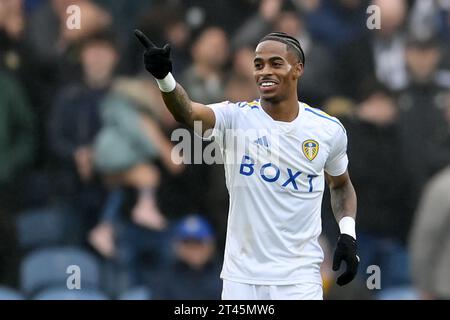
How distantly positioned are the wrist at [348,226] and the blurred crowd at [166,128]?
97.2 inches

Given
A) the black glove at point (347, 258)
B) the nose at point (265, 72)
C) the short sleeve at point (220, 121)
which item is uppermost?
the nose at point (265, 72)

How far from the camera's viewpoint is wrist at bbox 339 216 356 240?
660cm

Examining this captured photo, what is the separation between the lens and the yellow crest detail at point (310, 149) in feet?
20.9

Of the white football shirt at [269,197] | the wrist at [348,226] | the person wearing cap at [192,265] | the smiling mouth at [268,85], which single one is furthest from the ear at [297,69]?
the person wearing cap at [192,265]

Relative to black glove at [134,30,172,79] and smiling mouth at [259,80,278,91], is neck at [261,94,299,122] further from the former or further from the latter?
black glove at [134,30,172,79]

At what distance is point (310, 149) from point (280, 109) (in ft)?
1.01

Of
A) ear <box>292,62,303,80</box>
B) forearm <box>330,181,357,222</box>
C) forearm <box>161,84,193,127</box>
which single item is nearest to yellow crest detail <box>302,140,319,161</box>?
ear <box>292,62,303,80</box>

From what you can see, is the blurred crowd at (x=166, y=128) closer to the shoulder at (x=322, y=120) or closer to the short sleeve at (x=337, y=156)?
the short sleeve at (x=337, y=156)

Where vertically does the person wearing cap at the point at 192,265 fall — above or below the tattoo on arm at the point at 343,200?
above

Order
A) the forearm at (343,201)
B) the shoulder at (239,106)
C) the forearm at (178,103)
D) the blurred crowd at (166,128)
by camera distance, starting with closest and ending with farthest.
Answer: the forearm at (178,103)
the shoulder at (239,106)
the forearm at (343,201)
the blurred crowd at (166,128)

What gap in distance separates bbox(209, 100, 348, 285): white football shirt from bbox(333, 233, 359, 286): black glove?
0.12m
